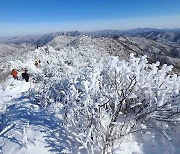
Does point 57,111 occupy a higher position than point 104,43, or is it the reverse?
point 57,111

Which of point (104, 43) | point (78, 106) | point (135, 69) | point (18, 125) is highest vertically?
point (135, 69)

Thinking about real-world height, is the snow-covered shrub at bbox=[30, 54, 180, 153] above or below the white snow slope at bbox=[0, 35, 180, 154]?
above

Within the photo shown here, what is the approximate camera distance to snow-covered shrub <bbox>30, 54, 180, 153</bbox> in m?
7.64

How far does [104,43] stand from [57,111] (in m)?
95.2

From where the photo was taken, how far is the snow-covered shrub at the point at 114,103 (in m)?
7.64

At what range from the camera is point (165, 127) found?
8.77 m

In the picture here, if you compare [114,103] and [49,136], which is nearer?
[49,136]

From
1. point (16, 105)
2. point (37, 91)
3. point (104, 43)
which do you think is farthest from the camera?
point (104, 43)

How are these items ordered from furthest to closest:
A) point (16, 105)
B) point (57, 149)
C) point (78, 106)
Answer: point (16, 105) < point (78, 106) < point (57, 149)

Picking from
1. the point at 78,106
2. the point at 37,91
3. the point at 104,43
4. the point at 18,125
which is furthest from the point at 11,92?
the point at 104,43

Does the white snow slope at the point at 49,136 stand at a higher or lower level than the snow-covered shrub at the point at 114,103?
lower

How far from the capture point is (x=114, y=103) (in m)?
8.12

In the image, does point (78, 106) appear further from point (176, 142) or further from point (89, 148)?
point (176, 142)

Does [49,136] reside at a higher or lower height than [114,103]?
lower
